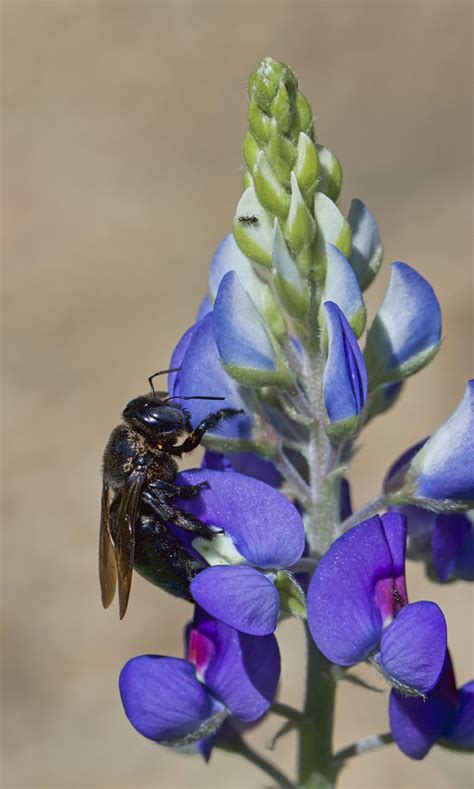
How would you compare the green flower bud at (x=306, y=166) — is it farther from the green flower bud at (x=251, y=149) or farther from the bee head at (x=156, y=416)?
the bee head at (x=156, y=416)

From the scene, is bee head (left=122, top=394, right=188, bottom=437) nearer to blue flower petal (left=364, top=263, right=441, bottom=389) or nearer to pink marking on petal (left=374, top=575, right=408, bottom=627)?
blue flower petal (left=364, top=263, right=441, bottom=389)

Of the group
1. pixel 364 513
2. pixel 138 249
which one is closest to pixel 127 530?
pixel 364 513

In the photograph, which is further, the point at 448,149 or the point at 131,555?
the point at 448,149

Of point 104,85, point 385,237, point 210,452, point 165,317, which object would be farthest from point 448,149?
point 210,452

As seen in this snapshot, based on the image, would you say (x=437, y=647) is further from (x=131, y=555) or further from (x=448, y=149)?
(x=448, y=149)

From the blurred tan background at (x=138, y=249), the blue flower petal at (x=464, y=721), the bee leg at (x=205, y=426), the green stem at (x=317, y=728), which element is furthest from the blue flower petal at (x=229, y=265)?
the blurred tan background at (x=138, y=249)

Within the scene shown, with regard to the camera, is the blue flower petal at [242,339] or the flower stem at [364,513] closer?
the blue flower petal at [242,339]
